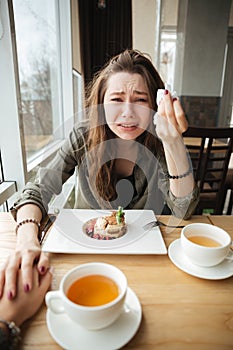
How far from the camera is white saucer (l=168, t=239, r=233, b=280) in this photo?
46 centimetres

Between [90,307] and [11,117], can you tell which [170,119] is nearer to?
[90,307]

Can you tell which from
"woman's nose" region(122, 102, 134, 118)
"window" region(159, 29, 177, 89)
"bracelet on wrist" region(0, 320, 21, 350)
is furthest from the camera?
"window" region(159, 29, 177, 89)

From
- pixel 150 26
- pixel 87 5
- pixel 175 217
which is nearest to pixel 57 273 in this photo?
pixel 175 217

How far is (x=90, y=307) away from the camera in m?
0.33

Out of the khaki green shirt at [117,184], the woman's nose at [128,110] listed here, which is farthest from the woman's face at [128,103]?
the khaki green shirt at [117,184]

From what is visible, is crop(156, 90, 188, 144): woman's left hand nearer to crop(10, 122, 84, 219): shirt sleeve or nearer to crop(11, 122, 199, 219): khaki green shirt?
crop(11, 122, 199, 219): khaki green shirt

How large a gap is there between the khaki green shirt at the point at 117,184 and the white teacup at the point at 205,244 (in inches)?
7.6

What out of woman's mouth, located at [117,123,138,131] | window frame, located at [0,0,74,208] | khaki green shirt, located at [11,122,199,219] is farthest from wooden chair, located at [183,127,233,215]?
window frame, located at [0,0,74,208]

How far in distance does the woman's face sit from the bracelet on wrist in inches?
23.3

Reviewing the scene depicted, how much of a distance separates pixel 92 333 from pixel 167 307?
0.13 m

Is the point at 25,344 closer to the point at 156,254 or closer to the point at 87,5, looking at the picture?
the point at 156,254

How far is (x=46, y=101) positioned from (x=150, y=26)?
2.20 m

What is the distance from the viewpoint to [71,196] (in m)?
0.93

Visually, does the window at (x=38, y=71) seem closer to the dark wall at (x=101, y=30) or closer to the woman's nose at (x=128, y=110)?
the dark wall at (x=101, y=30)
